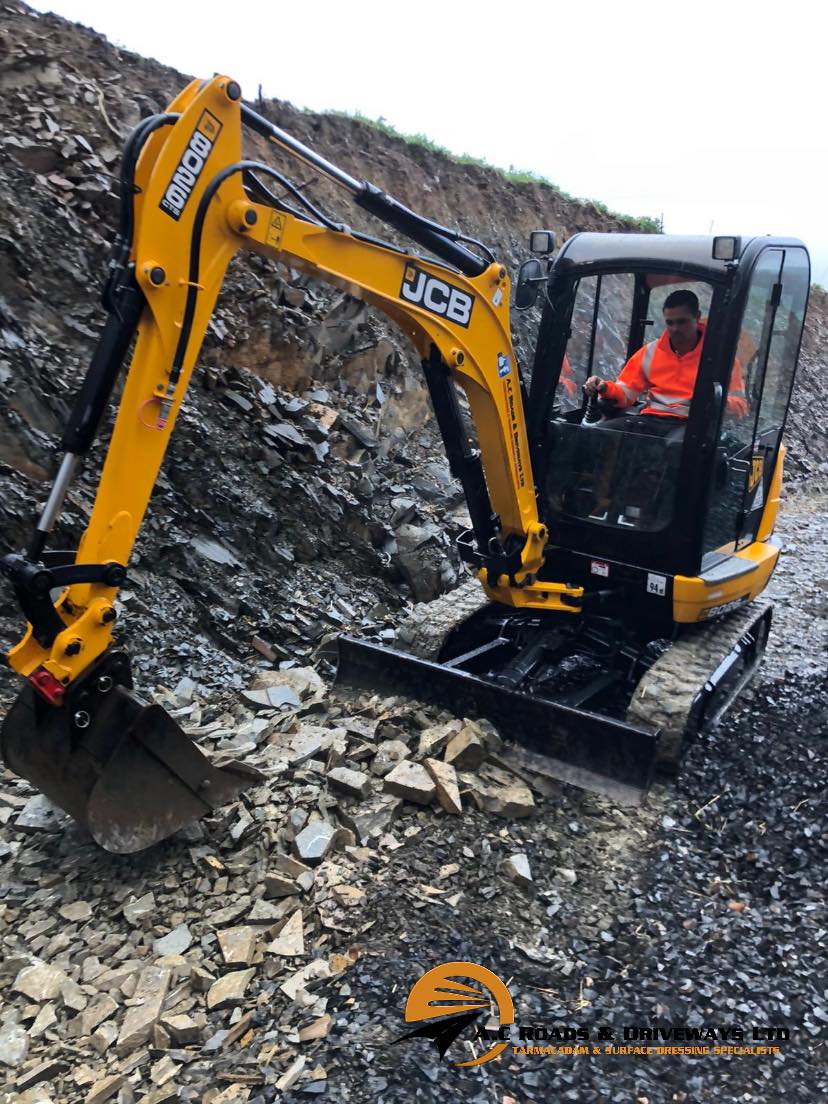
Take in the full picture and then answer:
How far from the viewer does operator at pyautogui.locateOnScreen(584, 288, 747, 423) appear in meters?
4.52

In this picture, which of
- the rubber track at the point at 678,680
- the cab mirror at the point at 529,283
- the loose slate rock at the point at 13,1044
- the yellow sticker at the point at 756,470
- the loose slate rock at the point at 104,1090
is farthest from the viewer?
the yellow sticker at the point at 756,470

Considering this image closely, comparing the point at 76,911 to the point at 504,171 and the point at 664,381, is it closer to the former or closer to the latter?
the point at 664,381

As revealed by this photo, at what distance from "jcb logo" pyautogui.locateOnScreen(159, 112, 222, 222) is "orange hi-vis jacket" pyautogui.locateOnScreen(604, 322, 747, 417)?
8.41 ft

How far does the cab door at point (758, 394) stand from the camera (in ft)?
14.6

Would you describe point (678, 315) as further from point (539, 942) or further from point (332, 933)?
point (332, 933)

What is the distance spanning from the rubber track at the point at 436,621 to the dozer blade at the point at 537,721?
7.0 inches

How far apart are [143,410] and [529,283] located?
2.37 metres

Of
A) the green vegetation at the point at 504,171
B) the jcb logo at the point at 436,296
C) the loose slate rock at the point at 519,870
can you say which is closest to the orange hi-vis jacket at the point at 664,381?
the jcb logo at the point at 436,296

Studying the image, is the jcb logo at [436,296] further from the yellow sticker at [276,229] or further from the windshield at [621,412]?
the windshield at [621,412]

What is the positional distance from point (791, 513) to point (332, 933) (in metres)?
9.44

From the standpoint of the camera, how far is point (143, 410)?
3.04m

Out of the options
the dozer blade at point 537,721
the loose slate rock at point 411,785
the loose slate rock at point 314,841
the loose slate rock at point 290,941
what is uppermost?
the dozer blade at point 537,721

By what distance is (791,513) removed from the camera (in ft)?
35.8

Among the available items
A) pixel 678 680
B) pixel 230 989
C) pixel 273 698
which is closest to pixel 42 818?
pixel 230 989
